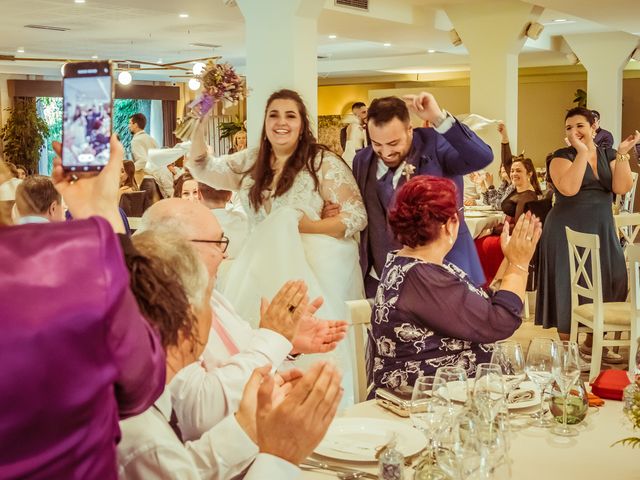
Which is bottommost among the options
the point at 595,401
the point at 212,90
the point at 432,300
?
the point at 595,401

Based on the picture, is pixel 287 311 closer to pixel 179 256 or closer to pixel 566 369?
pixel 566 369

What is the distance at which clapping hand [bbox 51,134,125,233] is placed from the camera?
1315mm

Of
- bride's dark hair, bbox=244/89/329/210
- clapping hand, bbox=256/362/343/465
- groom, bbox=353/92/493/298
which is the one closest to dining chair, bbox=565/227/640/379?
groom, bbox=353/92/493/298

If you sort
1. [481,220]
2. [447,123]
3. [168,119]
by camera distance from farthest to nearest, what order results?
[168,119] < [481,220] < [447,123]

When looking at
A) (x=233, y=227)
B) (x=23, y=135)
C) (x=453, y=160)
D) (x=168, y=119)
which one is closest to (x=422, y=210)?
(x=453, y=160)

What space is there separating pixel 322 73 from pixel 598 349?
52.1 feet

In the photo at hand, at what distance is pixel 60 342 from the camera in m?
0.88

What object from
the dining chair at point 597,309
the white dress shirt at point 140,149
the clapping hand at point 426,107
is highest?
the white dress shirt at point 140,149

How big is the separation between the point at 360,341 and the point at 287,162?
116cm

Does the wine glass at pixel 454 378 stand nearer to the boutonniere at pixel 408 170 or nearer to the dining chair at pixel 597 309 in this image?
the boutonniere at pixel 408 170

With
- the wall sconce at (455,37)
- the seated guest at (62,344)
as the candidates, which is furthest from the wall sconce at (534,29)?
the seated guest at (62,344)

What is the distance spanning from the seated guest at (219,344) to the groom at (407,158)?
1229 mm

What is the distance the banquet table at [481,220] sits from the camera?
702cm

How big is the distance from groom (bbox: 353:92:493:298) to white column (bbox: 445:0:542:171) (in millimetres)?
6887
